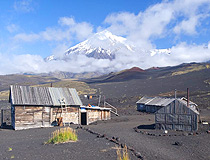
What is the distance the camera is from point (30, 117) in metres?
29.1

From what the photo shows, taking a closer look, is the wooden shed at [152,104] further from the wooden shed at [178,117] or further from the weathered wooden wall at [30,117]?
the weathered wooden wall at [30,117]

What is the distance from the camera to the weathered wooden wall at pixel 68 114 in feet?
101

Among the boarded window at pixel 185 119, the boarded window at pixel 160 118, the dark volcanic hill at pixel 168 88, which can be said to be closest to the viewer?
the boarded window at pixel 185 119

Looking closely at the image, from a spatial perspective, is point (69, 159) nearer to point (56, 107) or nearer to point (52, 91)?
point (56, 107)

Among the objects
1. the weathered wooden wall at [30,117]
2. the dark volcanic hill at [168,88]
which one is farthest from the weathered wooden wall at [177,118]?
the dark volcanic hill at [168,88]

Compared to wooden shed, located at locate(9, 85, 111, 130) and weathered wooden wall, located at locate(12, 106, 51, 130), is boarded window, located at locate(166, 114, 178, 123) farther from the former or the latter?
weathered wooden wall, located at locate(12, 106, 51, 130)

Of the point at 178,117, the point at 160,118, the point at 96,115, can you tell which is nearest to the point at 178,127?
the point at 178,117

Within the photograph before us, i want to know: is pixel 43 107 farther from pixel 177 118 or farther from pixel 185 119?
pixel 185 119

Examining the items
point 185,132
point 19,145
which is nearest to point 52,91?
point 19,145

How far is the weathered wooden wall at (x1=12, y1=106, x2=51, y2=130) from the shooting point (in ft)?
93.2

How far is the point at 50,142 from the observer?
62.5ft

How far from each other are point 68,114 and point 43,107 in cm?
326

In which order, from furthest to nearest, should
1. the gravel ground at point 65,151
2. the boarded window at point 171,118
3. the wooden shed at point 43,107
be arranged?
the wooden shed at point 43,107 < the boarded window at point 171,118 < the gravel ground at point 65,151

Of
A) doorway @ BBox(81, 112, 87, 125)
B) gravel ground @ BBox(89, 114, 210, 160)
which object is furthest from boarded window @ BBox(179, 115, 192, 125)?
doorway @ BBox(81, 112, 87, 125)
